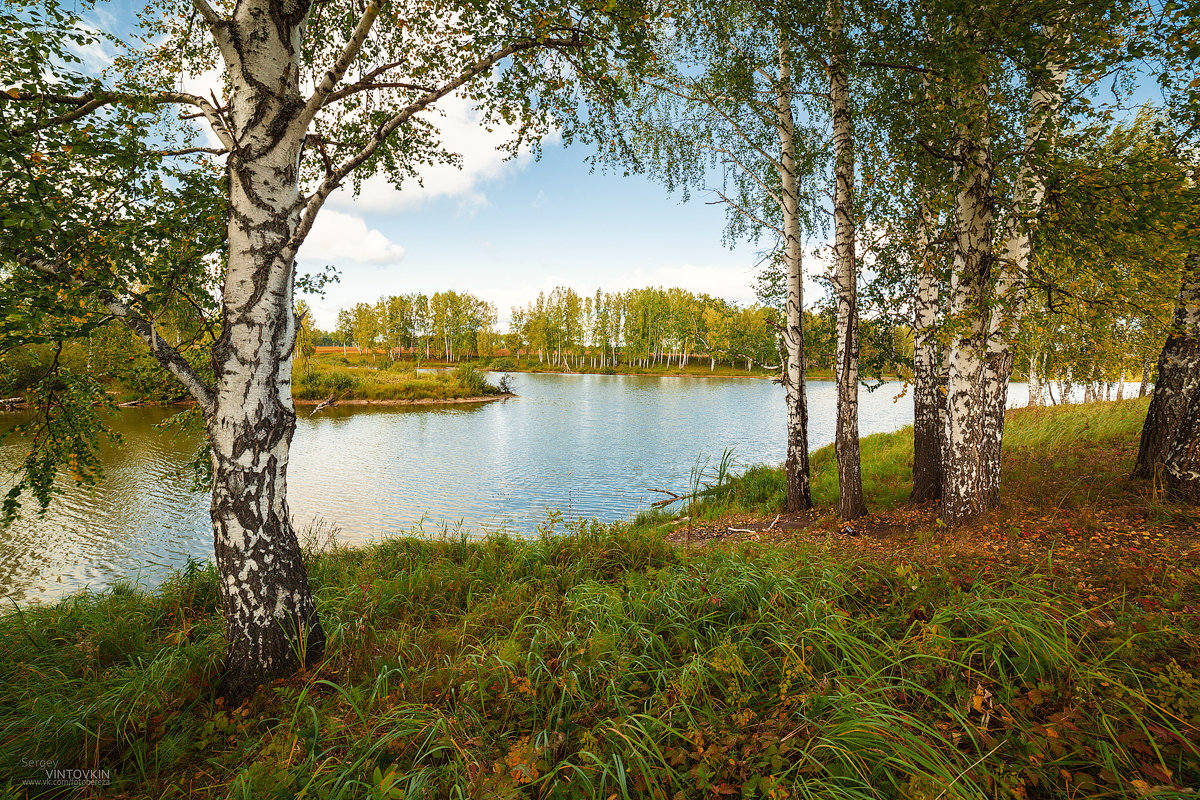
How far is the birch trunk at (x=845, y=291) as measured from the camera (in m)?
6.71

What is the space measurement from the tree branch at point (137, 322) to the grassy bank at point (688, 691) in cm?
201

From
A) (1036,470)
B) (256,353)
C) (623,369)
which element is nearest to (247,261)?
(256,353)

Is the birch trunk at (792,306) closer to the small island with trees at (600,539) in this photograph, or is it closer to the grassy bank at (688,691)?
the small island with trees at (600,539)

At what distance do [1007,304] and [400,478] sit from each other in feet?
49.6

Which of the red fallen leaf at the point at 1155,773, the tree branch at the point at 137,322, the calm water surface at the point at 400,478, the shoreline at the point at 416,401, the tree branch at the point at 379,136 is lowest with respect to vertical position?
the calm water surface at the point at 400,478

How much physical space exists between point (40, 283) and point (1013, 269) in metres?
8.30

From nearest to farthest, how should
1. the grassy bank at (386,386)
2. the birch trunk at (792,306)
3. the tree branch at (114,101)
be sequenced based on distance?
the tree branch at (114,101) < the birch trunk at (792,306) < the grassy bank at (386,386)

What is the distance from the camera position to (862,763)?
204cm

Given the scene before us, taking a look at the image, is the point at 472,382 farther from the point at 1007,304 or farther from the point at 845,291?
the point at 1007,304

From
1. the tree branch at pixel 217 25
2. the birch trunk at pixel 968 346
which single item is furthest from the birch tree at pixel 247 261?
the birch trunk at pixel 968 346

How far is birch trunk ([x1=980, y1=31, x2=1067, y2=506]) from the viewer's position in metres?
4.97

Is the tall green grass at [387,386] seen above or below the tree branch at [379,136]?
below

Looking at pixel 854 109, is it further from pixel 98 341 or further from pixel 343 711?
pixel 98 341

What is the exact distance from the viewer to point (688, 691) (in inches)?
104
